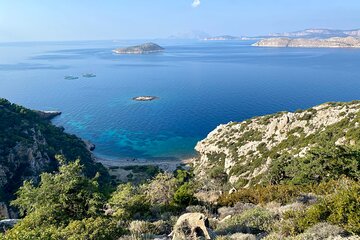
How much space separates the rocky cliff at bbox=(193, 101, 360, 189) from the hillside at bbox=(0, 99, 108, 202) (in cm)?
2406

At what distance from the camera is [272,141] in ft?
173

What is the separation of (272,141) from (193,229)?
4290 cm

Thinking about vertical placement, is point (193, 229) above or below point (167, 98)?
above

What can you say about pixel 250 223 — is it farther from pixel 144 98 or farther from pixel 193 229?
pixel 144 98

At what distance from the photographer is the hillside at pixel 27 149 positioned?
50000mm

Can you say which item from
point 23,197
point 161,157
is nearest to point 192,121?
point 161,157

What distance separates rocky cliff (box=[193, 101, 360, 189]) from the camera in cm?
3984

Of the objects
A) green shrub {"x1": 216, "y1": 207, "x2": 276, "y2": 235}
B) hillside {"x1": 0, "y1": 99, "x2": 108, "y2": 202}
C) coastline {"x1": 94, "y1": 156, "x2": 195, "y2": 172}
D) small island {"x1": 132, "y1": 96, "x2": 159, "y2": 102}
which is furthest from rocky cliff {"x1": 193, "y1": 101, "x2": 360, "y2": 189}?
small island {"x1": 132, "y1": 96, "x2": 159, "y2": 102}

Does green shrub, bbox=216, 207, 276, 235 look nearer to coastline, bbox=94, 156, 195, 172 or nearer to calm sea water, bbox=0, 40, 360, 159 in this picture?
coastline, bbox=94, 156, 195, 172

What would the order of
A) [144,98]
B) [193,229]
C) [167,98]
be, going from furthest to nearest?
[167,98], [144,98], [193,229]

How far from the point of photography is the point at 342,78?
512 feet

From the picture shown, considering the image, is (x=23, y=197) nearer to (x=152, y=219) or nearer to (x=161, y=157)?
(x=152, y=219)

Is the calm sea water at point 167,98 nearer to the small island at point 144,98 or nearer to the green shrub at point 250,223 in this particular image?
the small island at point 144,98

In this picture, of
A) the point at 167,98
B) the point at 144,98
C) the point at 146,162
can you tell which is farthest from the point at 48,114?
the point at 146,162
